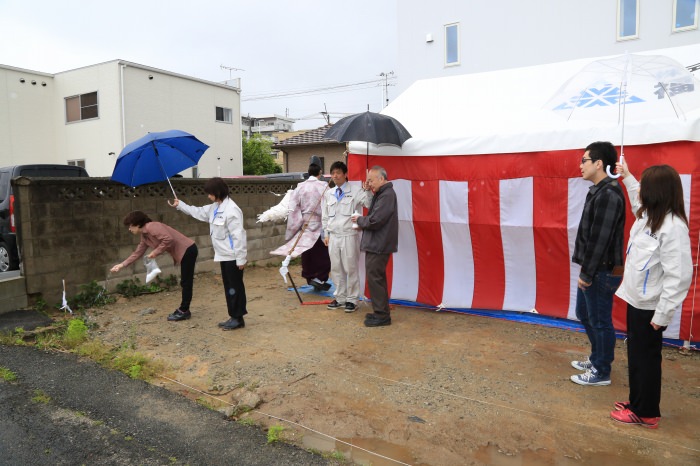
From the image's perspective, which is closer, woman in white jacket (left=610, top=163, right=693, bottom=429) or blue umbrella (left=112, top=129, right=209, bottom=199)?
woman in white jacket (left=610, top=163, right=693, bottom=429)

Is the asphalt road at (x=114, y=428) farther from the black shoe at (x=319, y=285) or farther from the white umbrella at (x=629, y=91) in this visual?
the white umbrella at (x=629, y=91)

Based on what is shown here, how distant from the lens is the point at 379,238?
17.2 feet

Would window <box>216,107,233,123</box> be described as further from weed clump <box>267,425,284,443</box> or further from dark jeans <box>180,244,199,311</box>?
weed clump <box>267,425,284,443</box>

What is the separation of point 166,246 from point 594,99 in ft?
15.5

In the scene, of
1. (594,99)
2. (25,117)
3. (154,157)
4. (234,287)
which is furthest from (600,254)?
(25,117)

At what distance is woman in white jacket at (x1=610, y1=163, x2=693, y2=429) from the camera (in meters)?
2.80

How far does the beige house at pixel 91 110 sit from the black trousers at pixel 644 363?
1895 centimetres

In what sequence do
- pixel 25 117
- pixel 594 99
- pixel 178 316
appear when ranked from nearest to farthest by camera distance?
pixel 594 99 < pixel 178 316 < pixel 25 117

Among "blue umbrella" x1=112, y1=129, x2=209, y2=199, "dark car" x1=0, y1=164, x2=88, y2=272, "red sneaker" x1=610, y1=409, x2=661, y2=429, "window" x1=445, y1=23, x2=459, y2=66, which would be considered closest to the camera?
"red sneaker" x1=610, y1=409, x2=661, y2=429

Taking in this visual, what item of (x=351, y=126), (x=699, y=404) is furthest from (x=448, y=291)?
(x=699, y=404)

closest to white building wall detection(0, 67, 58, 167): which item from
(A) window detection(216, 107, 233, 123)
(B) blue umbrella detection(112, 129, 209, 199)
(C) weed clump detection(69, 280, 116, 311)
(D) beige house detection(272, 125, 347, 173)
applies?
(A) window detection(216, 107, 233, 123)

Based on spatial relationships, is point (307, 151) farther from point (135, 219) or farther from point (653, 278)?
point (653, 278)

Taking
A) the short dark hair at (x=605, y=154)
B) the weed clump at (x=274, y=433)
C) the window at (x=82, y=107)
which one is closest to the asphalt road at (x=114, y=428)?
the weed clump at (x=274, y=433)

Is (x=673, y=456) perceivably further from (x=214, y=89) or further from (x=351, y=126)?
(x=214, y=89)
